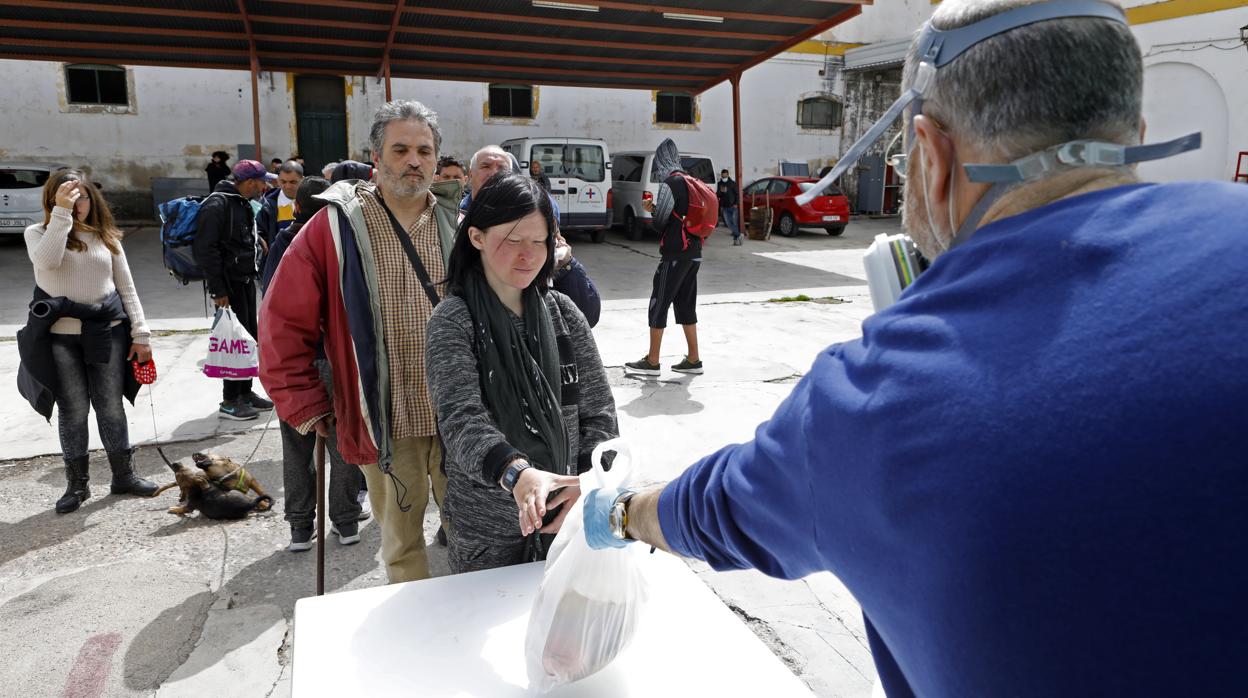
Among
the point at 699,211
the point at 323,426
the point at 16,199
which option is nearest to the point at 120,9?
the point at 16,199

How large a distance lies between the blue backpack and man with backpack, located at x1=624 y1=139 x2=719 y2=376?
3269 mm

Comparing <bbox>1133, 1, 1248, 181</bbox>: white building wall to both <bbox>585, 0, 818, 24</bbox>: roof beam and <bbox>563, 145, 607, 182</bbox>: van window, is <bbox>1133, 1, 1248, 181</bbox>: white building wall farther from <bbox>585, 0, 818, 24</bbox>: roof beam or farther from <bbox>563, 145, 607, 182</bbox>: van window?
<bbox>563, 145, 607, 182</bbox>: van window

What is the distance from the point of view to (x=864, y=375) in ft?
2.69

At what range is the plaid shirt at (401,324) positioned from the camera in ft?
8.74

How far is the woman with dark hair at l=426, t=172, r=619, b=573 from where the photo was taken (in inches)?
79.7

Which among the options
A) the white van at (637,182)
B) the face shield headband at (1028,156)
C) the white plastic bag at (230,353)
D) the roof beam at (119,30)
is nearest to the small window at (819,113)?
the white van at (637,182)

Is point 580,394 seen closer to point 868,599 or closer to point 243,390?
point 868,599

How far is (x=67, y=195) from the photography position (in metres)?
3.96

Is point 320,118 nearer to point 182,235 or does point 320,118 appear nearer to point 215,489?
point 182,235

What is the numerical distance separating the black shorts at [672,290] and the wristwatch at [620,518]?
5114 millimetres

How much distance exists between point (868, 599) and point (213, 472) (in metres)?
4.03

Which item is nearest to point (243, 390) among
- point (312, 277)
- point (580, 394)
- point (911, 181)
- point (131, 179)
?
point (312, 277)

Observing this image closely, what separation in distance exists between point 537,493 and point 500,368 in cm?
46

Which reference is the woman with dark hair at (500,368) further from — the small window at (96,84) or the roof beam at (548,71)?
the small window at (96,84)
